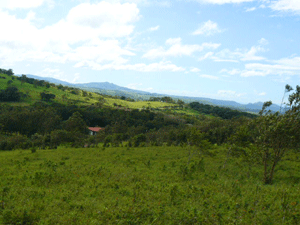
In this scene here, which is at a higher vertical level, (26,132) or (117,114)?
(117,114)

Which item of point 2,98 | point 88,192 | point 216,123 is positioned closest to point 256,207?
point 88,192

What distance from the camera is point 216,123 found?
5956cm

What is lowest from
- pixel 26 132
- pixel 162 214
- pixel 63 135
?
pixel 26 132

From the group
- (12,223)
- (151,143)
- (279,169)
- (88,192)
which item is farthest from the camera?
(151,143)

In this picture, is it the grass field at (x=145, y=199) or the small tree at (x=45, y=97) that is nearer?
the grass field at (x=145, y=199)

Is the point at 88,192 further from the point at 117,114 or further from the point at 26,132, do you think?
the point at 117,114

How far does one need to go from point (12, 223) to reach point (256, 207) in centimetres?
1232

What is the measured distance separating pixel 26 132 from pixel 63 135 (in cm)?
3190

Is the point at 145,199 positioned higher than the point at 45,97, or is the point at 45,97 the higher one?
the point at 45,97

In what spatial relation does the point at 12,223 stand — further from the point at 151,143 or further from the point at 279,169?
the point at 151,143

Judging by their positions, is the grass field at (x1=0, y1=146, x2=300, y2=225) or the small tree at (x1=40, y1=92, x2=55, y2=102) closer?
the grass field at (x1=0, y1=146, x2=300, y2=225)

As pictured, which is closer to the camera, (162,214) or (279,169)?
(162,214)

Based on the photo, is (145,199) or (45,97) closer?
(145,199)

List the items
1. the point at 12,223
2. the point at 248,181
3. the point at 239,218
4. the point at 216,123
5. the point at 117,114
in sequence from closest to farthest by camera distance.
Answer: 1. the point at 12,223
2. the point at 239,218
3. the point at 248,181
4. the point at 216,123
5. the point at 117,114
